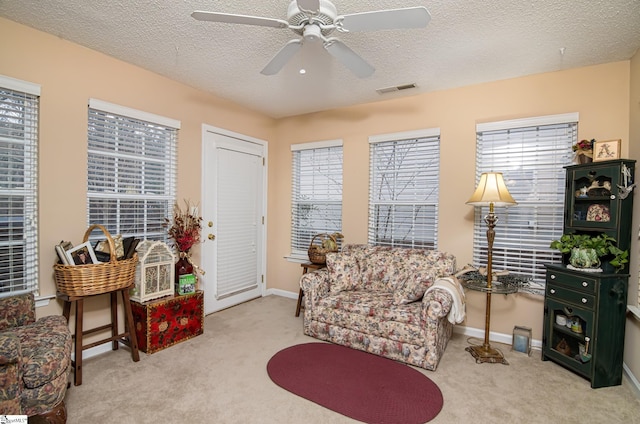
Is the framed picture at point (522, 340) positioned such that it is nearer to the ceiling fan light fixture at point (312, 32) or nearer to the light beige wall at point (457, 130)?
the light beige wall at point (457, 130)

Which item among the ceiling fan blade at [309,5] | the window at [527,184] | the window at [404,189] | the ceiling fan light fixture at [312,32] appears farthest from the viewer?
the window at [404,189]

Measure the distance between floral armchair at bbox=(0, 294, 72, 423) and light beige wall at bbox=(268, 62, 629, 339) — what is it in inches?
119

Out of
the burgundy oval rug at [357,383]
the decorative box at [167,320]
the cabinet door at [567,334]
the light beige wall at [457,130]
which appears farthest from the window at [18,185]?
the cabinet door at [567,334]

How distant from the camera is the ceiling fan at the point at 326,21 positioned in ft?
5.38

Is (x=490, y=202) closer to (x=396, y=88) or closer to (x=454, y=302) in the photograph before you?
(x=454, y=302)

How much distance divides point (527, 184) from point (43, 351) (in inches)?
160

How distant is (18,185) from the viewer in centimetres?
246

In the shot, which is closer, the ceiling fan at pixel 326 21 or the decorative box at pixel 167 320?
the ceiling fan at pixel 326 21

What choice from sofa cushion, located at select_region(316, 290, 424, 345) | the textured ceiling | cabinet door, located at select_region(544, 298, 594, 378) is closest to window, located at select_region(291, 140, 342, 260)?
the textured ceiling

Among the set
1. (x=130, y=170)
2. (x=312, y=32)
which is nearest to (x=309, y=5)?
(x=312, y=32)

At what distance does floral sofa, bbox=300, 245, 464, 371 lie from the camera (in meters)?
2.69

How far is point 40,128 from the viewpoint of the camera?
254 cm

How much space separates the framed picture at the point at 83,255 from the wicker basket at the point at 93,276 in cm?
8

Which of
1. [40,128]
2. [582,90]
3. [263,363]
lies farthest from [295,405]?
[582,90]
